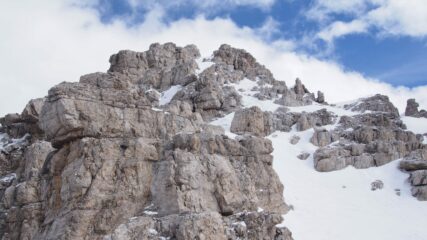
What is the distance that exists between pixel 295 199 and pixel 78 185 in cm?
2138

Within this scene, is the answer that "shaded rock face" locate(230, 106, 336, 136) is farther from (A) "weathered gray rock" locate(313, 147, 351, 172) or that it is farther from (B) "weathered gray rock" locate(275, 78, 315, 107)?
(A) "weathered gray rock" locate(313, 147, 351, 172)

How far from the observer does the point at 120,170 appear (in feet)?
101

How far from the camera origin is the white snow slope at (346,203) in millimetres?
41031

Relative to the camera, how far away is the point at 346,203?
48000mm

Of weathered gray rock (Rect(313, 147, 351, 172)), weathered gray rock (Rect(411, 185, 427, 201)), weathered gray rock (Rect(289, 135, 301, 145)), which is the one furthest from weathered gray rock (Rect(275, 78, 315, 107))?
weathered gray rock (Rect(411, 185, 427, 201))

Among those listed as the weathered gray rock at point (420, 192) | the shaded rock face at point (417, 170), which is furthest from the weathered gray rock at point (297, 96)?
the weathered gray rock at point (420, 192)

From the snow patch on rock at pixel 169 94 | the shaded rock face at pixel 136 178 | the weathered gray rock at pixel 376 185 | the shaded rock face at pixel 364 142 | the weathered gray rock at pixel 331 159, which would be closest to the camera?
the shaded rock face at pixel 136 178

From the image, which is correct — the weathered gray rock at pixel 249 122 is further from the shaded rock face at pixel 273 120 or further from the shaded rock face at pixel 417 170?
the shaded rock face at pixel 417 170

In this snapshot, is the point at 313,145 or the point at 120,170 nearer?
the point at 120,170

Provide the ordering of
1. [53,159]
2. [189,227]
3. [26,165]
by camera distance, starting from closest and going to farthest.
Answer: [189,227]
[53,159]
[26,165]

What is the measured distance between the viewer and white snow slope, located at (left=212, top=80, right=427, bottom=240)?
41031 millimetres

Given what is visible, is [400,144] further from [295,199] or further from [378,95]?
[378,95]

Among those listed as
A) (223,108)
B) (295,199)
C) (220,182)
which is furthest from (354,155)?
(220,182)

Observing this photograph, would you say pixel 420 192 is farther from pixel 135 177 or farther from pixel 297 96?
pixel 297 96
